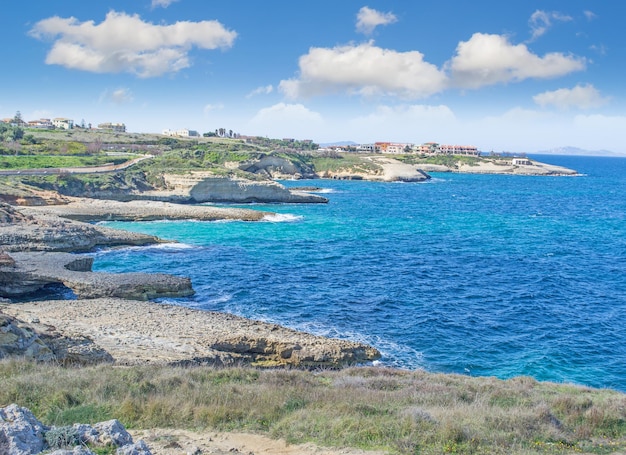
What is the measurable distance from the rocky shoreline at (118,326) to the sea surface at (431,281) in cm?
269

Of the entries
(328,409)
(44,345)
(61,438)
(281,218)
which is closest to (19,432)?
(61,438)

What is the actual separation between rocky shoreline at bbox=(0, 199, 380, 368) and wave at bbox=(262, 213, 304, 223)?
1126 inches

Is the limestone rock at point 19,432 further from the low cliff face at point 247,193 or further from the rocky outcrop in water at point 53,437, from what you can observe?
the low cliff face at point 247,193

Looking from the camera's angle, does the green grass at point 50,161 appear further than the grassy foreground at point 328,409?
Yes

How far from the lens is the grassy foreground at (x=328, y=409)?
36.4ft

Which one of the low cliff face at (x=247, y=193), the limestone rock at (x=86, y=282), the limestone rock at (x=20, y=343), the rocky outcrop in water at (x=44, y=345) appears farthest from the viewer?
the low cliff face at (x=247, y=193)

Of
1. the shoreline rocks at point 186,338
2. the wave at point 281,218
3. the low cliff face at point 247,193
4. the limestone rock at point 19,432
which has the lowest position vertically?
the shoreline rocks at point 186,338

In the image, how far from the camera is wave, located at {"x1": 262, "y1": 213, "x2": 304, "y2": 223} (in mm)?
64619

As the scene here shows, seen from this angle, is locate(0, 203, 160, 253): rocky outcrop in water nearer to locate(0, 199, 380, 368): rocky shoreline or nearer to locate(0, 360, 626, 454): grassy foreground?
locate(0, 199, 380, 368): rocky shoreline

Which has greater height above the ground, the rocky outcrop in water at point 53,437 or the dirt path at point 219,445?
the rocky outcrop in water at point 53,437

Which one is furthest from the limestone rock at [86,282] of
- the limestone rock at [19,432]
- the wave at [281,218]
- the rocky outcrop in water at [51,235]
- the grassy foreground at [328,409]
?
the wave at [281,218]

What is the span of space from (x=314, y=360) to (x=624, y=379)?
1357 cm

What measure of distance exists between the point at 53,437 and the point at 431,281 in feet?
102

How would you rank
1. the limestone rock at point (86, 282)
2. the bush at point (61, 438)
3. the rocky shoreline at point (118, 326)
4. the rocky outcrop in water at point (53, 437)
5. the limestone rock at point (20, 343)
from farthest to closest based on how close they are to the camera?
the limestone rock at point (86, 282) < the rocky shoreline at point (118, 326) < the limestone rock at point (20, 343) < the bush at point (61, 438) < the rocky outcrop in water at point (53, 437)
